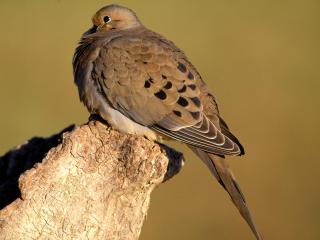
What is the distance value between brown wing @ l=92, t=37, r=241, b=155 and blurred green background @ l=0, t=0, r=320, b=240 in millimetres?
3752

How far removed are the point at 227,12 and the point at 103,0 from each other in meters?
2.25

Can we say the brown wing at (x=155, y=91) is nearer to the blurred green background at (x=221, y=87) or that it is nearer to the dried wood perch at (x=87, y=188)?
the dried wood perch at (x=87, y=188)

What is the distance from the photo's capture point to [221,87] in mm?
13180

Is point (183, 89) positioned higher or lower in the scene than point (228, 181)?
higher

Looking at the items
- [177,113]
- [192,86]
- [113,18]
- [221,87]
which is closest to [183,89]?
[192,86]

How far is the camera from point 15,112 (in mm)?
12781

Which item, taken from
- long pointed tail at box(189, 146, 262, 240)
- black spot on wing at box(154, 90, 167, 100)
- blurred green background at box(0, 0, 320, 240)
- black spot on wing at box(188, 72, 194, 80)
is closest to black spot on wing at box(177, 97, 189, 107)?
black spot on wing at box(154, 90, 167, 100)

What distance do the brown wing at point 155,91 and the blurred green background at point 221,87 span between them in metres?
3.75

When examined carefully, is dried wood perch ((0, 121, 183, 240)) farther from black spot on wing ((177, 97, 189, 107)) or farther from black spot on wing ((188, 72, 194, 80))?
black spot on wing ((188, 72, 194, 80))

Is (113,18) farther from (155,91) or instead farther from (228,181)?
(228,181)

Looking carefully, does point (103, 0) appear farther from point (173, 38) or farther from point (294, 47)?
point (294, 47)

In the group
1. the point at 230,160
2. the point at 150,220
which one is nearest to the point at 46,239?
the point at 150,220

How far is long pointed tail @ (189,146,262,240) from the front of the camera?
21.6 feet

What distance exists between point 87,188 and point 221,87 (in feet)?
24.8
